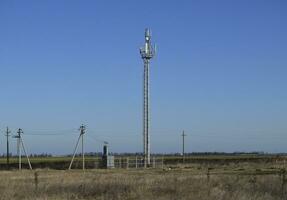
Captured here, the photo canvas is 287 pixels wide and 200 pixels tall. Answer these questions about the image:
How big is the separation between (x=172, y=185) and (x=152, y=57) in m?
57.9

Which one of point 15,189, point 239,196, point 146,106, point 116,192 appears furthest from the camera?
point 146,106

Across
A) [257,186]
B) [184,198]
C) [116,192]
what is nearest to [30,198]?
[116,192]

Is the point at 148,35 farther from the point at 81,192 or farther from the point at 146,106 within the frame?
the point at 81,192

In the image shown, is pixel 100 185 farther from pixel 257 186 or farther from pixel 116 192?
pixel 257 186

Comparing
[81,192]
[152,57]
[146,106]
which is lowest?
[81,192]

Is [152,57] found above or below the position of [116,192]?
above

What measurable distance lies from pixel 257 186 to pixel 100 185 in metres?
5.88

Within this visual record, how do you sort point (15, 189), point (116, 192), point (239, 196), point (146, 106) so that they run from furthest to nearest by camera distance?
point (146, 106)
point (15, 189)
point (116, 192)
point (239, 196)

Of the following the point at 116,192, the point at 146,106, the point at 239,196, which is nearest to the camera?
the point at 239,196

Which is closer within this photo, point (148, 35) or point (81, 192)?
point (81, 192)

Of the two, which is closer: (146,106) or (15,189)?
(15,189)

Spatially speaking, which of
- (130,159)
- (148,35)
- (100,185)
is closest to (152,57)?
(148,35)

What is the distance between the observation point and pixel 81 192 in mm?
23172

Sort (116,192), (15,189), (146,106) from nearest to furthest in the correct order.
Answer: (116,192), (15,189), (146,106)
